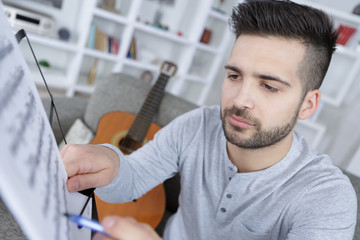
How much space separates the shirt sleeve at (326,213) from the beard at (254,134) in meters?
0.18

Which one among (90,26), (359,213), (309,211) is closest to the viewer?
(309,211)

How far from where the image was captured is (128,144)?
1.40 meters

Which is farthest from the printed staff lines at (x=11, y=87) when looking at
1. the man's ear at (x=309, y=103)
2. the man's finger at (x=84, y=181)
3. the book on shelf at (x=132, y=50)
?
the book on shelf at (x=132, y=50)

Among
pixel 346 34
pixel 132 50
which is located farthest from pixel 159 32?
pixel 346 34

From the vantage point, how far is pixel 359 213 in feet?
3.36

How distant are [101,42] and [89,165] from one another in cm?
250

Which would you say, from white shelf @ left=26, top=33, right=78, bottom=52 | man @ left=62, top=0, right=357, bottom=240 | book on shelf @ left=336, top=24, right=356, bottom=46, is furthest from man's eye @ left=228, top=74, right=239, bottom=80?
white shelf @ left=26, top=33, right=78, bottom=52

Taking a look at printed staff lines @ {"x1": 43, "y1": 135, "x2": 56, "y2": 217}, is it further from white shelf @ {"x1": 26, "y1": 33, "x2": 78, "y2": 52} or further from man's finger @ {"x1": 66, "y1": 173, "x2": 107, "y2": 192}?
white shelf @ {"x1": 26, "y1": 33, "x2": 78, "y2": 52}

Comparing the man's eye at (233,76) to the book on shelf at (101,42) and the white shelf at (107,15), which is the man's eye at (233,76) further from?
the book on shelf at (101,42)

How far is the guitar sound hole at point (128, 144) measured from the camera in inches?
54.6

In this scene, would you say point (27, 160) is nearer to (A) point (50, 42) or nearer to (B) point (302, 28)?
(B) point (302, 28)

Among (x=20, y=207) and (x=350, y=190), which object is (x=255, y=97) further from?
(x=20, y=207)

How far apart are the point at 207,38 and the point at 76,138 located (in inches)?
104

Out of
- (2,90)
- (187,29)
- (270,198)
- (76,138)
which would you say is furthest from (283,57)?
(187,29)
